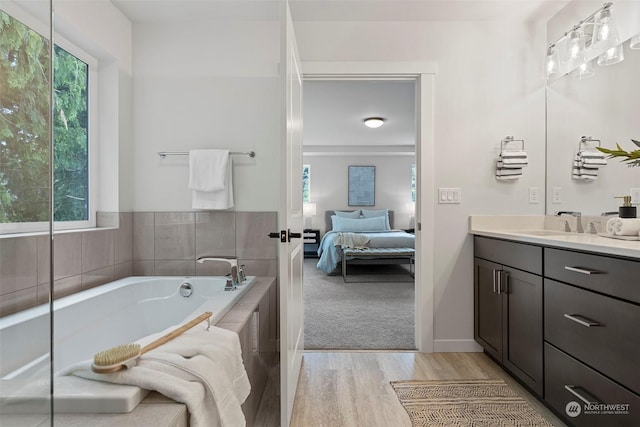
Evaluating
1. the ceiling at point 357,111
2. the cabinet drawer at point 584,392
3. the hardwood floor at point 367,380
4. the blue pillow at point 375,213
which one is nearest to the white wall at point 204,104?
the ceiling at point 357,111

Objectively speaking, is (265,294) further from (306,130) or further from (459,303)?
(306,130)

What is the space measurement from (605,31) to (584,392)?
1.92 m

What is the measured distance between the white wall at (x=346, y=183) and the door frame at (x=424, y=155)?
4.90m

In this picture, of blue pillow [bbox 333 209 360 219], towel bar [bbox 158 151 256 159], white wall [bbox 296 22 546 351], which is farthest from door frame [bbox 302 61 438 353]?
blue pillow [bbox 333 209 360 219]

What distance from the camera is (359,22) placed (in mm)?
2404

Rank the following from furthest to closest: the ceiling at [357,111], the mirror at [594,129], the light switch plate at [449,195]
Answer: the ceiling at [357,111] < the light switch plate at [449,195] < the mirror at [594,129]

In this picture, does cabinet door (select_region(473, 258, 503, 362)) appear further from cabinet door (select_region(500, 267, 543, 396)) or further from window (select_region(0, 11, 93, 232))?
window (select_region(0, 11, 93, 232))

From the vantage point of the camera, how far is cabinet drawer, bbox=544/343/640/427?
47.6 inches

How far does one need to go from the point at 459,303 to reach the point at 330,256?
289 cm

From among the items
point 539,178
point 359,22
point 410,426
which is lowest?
point 410,426

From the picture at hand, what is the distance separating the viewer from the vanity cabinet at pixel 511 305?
173cm

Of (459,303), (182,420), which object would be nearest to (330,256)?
(459,303)

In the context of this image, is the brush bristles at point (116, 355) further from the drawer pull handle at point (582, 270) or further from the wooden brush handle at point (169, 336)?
the drawer pull handle at point (582, 270)

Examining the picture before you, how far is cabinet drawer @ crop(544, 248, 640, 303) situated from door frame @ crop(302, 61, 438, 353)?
2.77 ft
